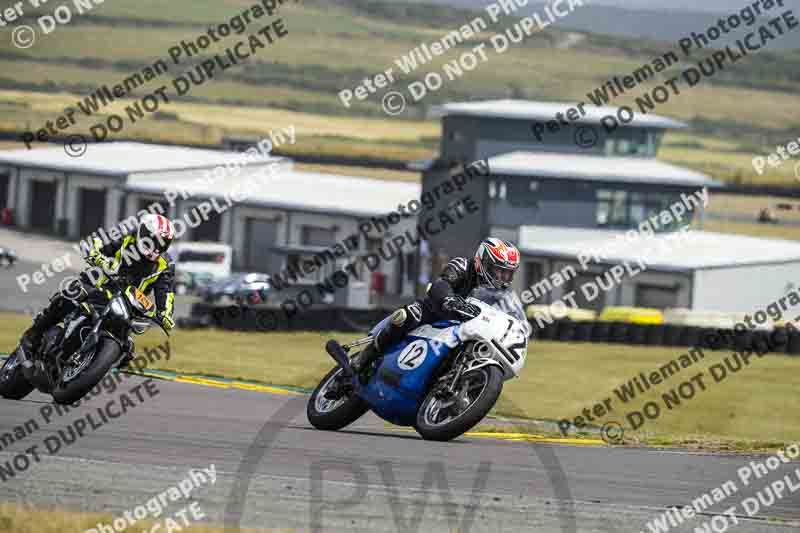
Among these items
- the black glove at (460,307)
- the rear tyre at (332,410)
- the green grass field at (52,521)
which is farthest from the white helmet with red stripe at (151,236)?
the green grass field at (52,521)

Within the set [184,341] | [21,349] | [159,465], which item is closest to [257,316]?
[184,341]

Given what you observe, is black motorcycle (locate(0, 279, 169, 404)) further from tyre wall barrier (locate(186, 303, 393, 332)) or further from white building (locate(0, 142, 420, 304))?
white building (locate(0, 142, 420, 304))

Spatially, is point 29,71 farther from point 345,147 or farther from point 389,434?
point 389,434

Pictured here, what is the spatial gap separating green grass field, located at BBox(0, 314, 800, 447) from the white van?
74.1ft

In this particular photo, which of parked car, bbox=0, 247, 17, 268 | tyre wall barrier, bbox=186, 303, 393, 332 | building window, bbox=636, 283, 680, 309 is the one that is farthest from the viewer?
parked car, bbox=0, 247, 17, 268

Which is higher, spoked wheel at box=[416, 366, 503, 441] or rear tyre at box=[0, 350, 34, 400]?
spoked wheel at box=[416, 366, 503, 441]

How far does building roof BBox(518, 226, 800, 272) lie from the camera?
5538 cm

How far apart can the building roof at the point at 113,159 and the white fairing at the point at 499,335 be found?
58.6 meters

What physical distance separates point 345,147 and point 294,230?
42485 mm

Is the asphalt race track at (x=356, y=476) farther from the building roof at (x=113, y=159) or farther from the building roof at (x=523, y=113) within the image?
the building roof at (x=113, y=159)

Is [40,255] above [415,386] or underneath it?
underneath

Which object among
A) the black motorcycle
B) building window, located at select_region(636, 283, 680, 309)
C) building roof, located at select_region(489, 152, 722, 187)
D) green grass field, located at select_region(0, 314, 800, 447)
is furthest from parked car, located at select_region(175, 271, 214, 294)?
the black motorcycle

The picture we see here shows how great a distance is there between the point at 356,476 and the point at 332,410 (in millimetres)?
2750

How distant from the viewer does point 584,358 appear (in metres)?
35.2
